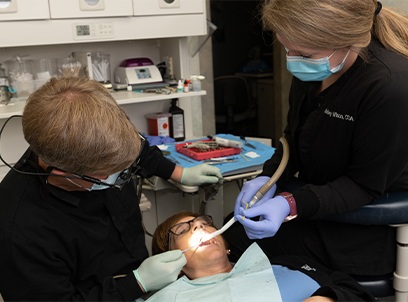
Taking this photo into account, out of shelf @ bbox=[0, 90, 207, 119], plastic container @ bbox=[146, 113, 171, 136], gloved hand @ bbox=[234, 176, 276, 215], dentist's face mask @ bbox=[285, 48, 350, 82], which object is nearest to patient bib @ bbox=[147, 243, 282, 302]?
gloved hand @ bbox=[234, 176, 276, 215]

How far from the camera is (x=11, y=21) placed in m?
2.21

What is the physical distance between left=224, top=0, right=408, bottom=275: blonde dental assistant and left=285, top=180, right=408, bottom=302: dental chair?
0.03 m

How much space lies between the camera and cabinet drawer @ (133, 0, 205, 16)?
2482 millimetres

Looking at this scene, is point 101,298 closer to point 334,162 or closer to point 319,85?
point 334,162

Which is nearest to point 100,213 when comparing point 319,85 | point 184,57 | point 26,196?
point 26,196

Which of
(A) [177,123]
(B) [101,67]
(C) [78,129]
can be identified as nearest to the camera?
(C) [78,129]

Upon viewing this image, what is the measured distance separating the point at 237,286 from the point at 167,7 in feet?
5.23

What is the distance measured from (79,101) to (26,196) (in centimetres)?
32

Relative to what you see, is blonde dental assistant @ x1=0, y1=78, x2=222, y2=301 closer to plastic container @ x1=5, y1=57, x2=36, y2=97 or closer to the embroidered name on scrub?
the embroidered name on scrub

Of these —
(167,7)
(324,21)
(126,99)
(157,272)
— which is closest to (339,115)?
(324,21)

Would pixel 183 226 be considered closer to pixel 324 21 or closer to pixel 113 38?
pixel 324 21

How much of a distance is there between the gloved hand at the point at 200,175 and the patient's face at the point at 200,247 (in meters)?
0.21

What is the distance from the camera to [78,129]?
1.17 metres

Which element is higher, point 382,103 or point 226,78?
point 382,103
